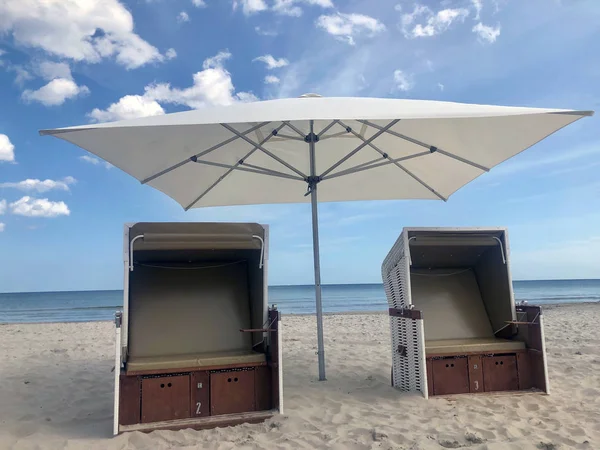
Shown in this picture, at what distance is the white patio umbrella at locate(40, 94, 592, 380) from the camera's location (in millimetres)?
3391

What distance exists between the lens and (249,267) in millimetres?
4465

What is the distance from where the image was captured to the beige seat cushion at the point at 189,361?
3498mm

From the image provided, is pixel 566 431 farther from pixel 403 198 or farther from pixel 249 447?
pixel 403 198

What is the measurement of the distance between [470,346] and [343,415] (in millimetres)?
1432

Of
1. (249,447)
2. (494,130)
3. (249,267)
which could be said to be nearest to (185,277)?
(249,267)

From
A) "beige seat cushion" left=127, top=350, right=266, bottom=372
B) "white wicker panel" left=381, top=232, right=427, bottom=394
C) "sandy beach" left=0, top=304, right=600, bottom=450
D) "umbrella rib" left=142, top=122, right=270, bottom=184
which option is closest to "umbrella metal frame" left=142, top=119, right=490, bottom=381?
"umbrella rib" left=142, top=122, right=270, bottom=184

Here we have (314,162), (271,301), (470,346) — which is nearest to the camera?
(470,346)

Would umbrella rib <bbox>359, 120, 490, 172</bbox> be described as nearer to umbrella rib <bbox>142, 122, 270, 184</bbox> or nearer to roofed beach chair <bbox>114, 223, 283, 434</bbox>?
umbrella rib <bbox>142, 122, 270, 184</bbox>

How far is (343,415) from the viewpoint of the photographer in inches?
146

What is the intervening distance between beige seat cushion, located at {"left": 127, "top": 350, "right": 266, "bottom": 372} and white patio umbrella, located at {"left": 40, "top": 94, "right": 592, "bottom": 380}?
1.17m

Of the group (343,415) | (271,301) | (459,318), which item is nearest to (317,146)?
(459,318)

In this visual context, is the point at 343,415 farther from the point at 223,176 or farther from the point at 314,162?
the point at 223,176

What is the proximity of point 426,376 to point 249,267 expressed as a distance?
1.90 m

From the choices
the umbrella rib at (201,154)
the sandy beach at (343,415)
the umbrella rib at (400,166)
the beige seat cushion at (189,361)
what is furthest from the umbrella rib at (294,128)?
the sandy beach at (343,415)
